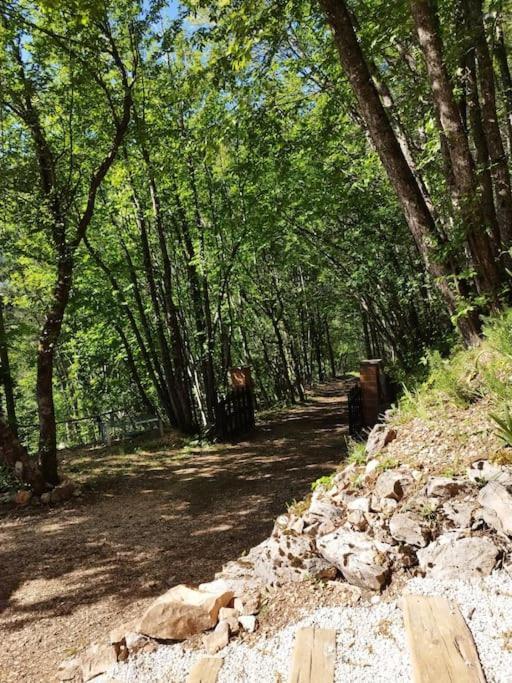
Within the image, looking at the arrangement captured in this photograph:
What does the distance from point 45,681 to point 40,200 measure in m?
7.09

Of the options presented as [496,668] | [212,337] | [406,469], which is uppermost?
[212,337]

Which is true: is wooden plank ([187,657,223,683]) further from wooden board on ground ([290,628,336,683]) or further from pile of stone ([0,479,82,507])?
pile of stone ([0,479,82,507])

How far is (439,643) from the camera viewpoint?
6.68ft

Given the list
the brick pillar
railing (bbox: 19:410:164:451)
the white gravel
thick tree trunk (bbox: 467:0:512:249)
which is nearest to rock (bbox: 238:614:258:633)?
the white gravel

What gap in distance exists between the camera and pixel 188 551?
16.4 feet

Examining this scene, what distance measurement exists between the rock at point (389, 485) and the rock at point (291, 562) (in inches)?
22.6

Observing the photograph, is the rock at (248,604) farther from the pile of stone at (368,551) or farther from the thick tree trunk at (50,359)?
the thick tree trunk at (50,359)

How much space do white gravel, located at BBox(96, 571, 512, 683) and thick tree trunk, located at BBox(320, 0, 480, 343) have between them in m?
2.88

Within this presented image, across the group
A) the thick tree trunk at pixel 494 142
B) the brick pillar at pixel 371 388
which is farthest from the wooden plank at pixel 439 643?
the brick pillar at pixel 371 388

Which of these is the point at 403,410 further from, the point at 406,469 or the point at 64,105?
the point at 64,105

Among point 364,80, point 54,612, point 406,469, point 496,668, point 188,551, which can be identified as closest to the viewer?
point 496,668

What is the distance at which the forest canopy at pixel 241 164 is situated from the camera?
15.4ft

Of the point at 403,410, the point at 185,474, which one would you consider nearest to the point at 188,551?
the point at 403,410

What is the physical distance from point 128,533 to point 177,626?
3.23 meters
